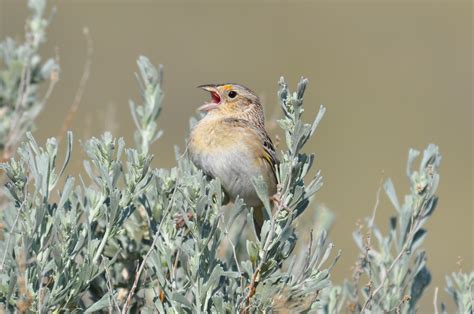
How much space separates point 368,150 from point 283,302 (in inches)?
656

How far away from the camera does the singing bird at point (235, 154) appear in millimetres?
5656

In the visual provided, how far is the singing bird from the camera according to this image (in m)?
5.66

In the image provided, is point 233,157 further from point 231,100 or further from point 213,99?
point 213,99

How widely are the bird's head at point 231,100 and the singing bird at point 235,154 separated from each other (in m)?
0.13

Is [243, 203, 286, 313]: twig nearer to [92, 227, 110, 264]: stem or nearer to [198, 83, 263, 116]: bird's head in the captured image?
[92, 227, 110, 264]: stem

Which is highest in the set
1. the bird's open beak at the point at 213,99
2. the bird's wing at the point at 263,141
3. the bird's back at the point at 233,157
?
the bird's open beak at the point at 213,99

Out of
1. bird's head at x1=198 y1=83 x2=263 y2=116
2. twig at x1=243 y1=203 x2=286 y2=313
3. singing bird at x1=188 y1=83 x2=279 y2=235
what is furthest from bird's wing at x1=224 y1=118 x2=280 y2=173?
twig at x1=243 y1=203 x2=286 y2=313

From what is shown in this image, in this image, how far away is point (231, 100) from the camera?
20.9 ft

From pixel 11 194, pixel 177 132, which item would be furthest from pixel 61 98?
pixel 11 194

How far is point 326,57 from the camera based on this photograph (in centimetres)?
2683

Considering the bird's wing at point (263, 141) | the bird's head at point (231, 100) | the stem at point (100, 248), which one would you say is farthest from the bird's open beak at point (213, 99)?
the stem at point (100, 248)

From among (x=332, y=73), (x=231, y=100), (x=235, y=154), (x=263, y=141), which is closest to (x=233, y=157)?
(x=235, y=154)

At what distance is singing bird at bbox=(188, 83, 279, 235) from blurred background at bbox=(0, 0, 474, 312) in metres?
7.56

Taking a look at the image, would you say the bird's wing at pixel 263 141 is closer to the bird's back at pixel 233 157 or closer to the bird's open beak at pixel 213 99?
the bird's back at pixel 233 157
